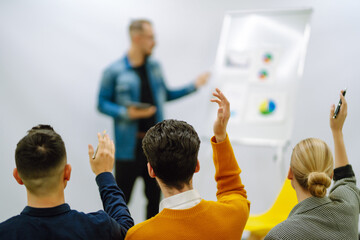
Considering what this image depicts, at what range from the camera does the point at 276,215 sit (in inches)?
94.7

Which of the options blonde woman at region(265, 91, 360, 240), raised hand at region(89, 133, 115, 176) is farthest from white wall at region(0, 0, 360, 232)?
raised hand at region(89, 133, 115, 176)

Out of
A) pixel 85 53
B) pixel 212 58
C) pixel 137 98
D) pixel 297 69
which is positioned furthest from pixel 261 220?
pixel 85 53

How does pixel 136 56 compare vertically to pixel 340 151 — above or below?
above

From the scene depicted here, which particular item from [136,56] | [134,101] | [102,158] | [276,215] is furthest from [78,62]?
[102,158]

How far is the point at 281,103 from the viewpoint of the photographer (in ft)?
9.91

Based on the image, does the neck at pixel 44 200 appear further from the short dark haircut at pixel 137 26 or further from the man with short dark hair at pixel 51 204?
the short dark haircut at pixel 137 26

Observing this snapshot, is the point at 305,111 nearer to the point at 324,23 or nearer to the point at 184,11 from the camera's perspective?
the point at 324,23

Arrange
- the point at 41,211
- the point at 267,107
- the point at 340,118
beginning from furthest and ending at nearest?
the point at 267,107 → the point at 340,118 → the point at 41,211

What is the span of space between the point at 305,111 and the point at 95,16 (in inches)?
83.6

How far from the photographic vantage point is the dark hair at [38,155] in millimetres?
1262

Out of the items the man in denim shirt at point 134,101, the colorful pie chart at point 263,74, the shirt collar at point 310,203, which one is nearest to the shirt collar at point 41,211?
the shirt collar at point 310,203

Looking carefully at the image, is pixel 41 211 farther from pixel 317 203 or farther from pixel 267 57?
pixel 267 57

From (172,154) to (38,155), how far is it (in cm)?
42

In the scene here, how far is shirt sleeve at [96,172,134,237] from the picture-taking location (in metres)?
1.28
